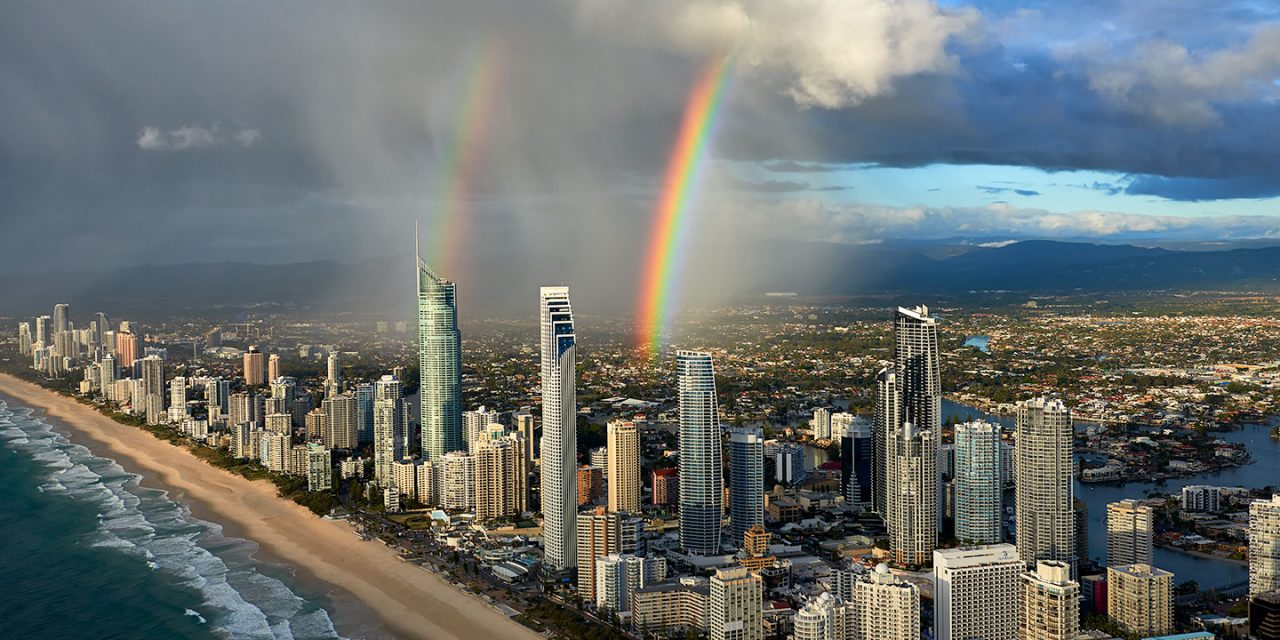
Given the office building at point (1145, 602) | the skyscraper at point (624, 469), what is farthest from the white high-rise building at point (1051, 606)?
the skyscraper at point (624, 469)

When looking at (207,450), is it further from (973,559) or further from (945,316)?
(945,316)

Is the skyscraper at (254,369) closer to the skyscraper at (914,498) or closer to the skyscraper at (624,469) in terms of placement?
the skyscraper at (624,469)

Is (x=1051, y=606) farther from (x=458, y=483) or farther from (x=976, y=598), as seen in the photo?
(x=458, y=483)

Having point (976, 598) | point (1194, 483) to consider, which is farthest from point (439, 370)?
point (1194, 483)

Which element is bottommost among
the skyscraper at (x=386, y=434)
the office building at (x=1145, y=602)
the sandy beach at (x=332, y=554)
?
the sandy beach at (x=332, y=554)

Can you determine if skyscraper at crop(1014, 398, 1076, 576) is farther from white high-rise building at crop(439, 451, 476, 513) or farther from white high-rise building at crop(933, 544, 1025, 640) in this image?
white high-rise building at crop(439, 451, 476, 513)

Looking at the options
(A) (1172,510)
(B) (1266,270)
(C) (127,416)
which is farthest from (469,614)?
(B) (1266,270)

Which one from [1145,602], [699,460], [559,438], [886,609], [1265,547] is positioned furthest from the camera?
[699,460]
